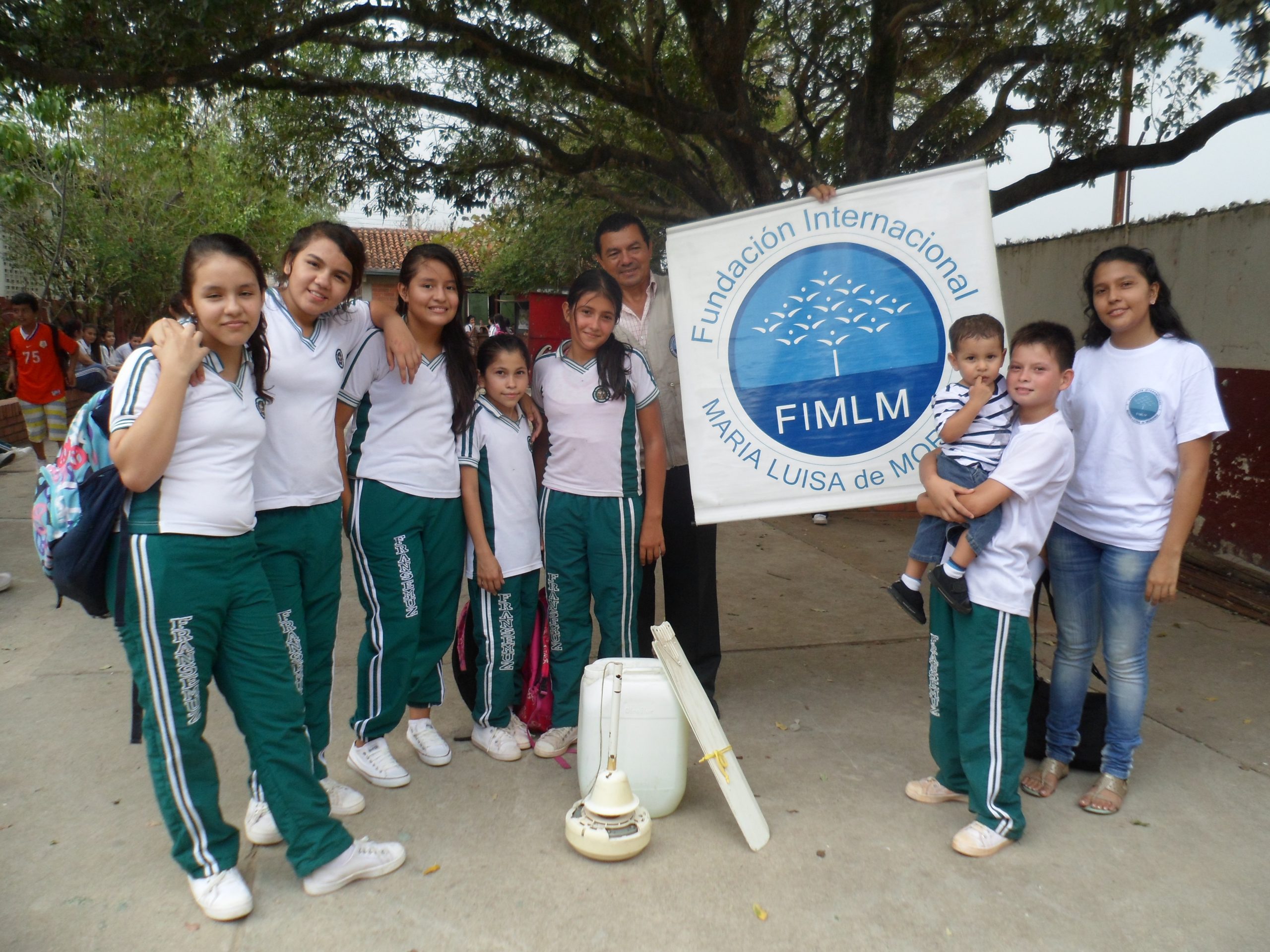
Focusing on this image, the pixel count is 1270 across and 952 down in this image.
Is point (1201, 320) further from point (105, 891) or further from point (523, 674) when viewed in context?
point (105, 891)

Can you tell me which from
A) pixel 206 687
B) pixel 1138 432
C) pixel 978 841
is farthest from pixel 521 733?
pixel 1138 432

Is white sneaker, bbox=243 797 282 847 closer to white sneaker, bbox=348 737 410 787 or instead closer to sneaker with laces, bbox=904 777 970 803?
white sneaker, bbox=348 737 410 787

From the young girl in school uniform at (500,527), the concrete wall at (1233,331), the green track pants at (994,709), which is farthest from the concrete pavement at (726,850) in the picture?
the concrete wall at (1233,331)

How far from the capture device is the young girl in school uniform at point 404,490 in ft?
9.34

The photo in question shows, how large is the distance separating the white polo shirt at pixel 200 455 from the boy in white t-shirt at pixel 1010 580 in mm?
1840

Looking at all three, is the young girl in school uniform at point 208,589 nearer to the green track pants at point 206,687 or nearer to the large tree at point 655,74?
the green track pants at point 206,687

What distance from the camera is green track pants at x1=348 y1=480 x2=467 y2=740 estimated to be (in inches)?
112

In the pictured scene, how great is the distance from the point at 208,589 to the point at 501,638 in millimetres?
1132

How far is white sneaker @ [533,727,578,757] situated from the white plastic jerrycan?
1.30ft

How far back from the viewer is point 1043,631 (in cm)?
455

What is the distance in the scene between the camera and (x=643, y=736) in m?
2.69

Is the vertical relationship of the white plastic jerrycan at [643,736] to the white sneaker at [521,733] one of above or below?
above

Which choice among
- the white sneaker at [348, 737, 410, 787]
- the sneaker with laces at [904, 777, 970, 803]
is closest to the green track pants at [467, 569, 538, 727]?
the white sneaker at [348, 737, 410, 787]

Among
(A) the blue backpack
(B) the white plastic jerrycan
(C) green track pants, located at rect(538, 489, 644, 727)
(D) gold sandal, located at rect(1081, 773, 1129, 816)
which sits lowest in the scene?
(D) gold sandal, located at rect(1081, 773, 1129, 816)
